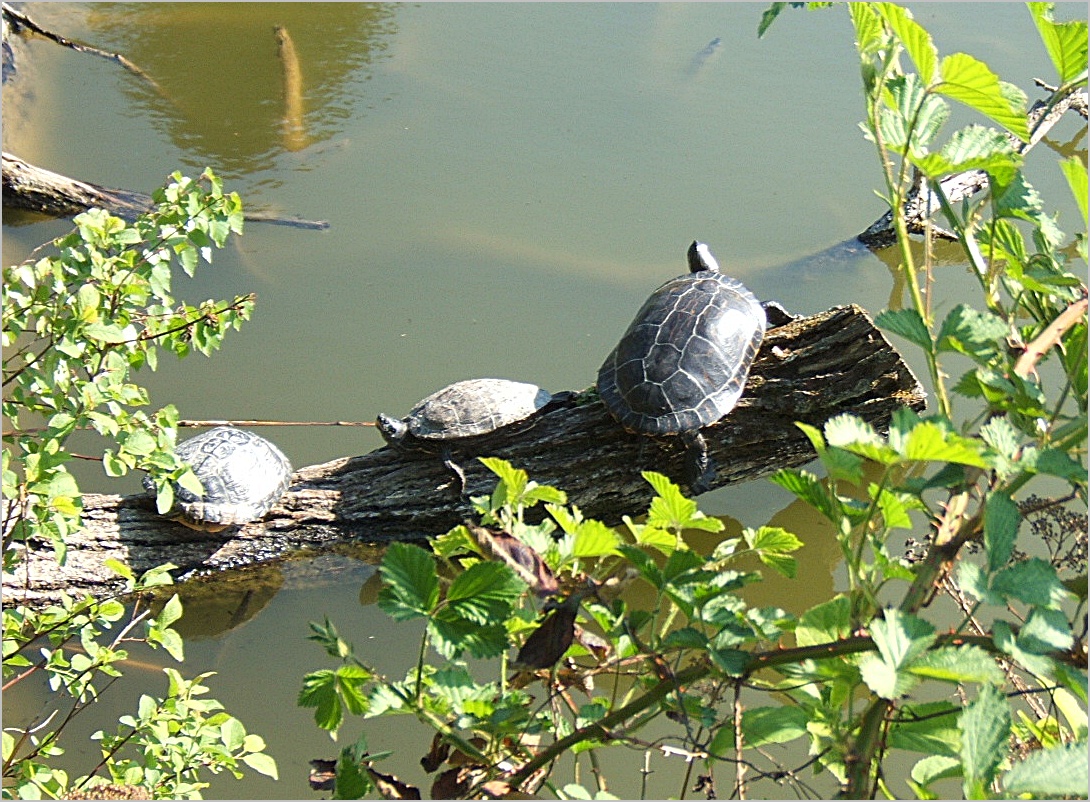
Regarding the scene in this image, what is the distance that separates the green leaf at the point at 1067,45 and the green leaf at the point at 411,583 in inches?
28.4

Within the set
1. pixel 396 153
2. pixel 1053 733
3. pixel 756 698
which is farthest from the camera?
pixel 396 153

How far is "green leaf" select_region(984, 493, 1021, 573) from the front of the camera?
0.75 meters

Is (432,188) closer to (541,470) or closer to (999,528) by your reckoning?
(541,470)

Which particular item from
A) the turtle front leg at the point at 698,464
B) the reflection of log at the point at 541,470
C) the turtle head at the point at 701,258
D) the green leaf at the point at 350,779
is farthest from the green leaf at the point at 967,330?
the turtle head at the point at 701,258

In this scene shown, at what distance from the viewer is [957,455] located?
0.72 m

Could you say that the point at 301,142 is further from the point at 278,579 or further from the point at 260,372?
the point at 278,579

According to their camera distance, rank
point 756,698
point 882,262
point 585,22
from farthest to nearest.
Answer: point 585,22
point 882,262
point 756,698

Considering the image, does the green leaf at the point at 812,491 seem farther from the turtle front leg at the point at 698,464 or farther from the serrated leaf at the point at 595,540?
the turtle front leg at the point at 698,464

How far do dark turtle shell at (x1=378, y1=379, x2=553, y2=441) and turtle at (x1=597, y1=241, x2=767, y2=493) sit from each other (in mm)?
321

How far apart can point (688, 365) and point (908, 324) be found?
2.68 m

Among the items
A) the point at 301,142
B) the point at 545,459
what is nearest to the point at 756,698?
the point at 545,459

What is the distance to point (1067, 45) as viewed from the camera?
0.83 meters

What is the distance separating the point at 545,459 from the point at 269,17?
5881 mm

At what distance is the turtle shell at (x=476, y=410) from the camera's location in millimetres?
3668
